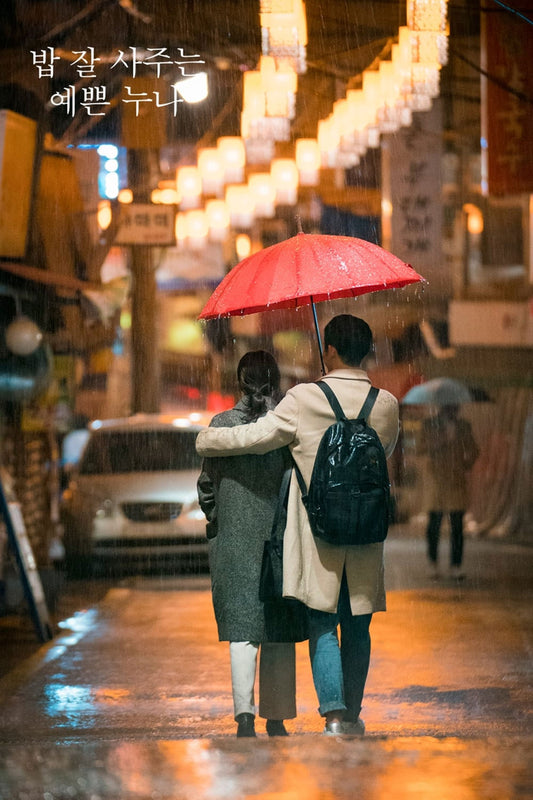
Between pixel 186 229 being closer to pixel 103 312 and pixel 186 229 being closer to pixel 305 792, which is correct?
pixel 103 312

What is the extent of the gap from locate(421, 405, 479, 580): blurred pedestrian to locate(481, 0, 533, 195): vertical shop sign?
2.69 m

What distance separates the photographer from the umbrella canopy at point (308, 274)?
5441 millimetres

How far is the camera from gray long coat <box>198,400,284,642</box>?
5492 millimetres

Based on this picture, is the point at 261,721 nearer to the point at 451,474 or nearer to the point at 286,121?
the point at 451,474

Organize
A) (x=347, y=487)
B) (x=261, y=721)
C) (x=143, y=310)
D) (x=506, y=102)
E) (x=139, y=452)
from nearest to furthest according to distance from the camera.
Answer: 1. (x=347, y=487)
2. (x=261, y=721)
3. (x=506, y=102)
4. (x=139, y=452)
5. (x=143, y=310)

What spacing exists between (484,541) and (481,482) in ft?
4.89

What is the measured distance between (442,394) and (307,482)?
7.90 m

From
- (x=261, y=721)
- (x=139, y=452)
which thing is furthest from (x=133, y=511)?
(x=261, y=721)

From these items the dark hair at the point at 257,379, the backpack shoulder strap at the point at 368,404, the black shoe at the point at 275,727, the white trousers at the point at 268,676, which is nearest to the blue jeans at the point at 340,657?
the white trousers at the point at 268,676

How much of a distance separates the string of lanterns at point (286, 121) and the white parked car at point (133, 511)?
397 centimetres

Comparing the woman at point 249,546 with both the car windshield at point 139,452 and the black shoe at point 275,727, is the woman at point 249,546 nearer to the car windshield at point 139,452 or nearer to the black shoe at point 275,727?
the black shoe at point 275,727

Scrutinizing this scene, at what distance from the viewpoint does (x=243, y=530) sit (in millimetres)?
5516

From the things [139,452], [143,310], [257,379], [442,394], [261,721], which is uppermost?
[143,310]

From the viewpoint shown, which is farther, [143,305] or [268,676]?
[143,305]
